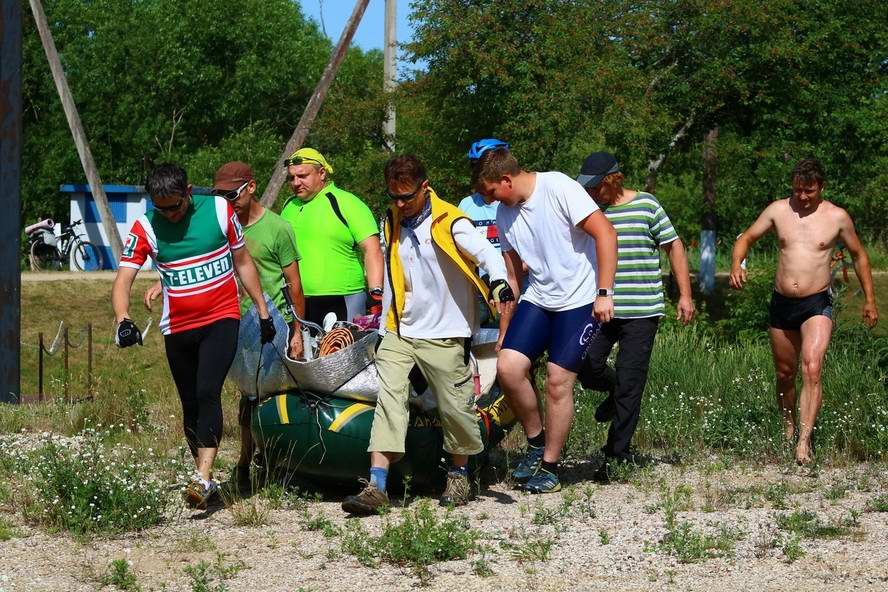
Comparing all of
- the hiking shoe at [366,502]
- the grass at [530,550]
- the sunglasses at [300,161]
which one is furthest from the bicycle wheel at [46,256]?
the grass at [530,550]

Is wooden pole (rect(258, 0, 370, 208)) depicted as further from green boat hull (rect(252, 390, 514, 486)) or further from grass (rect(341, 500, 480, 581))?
grass (rect(341, 500, 480, 581))

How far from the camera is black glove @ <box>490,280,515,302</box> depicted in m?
6.49

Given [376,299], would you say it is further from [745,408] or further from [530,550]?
[745,408]

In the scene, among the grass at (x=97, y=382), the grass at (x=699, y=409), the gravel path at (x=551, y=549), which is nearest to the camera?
the gravel path at (x=551, y=549)

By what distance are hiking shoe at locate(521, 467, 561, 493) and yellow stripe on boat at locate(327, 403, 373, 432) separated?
0.95 m

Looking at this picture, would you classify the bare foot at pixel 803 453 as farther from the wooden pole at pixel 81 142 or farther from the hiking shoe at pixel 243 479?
the wooden pole at pixel 81 142

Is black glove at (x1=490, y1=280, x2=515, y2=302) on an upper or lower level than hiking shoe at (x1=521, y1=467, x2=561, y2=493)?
upper

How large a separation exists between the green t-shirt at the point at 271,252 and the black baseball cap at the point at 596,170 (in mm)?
1644

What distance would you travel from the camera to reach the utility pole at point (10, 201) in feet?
36.0

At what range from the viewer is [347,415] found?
6.95m

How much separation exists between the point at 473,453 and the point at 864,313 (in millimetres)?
2765

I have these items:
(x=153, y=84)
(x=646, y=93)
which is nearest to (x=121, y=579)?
(x=646, y=93)

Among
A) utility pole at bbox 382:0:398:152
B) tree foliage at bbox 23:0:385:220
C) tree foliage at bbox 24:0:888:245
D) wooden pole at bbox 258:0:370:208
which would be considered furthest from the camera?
tree foliage at bbox 23:0:385:220

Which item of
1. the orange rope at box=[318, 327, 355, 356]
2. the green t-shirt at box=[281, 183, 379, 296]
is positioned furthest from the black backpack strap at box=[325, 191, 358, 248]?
the orange rope at box=[318, 327, 355, 356]
